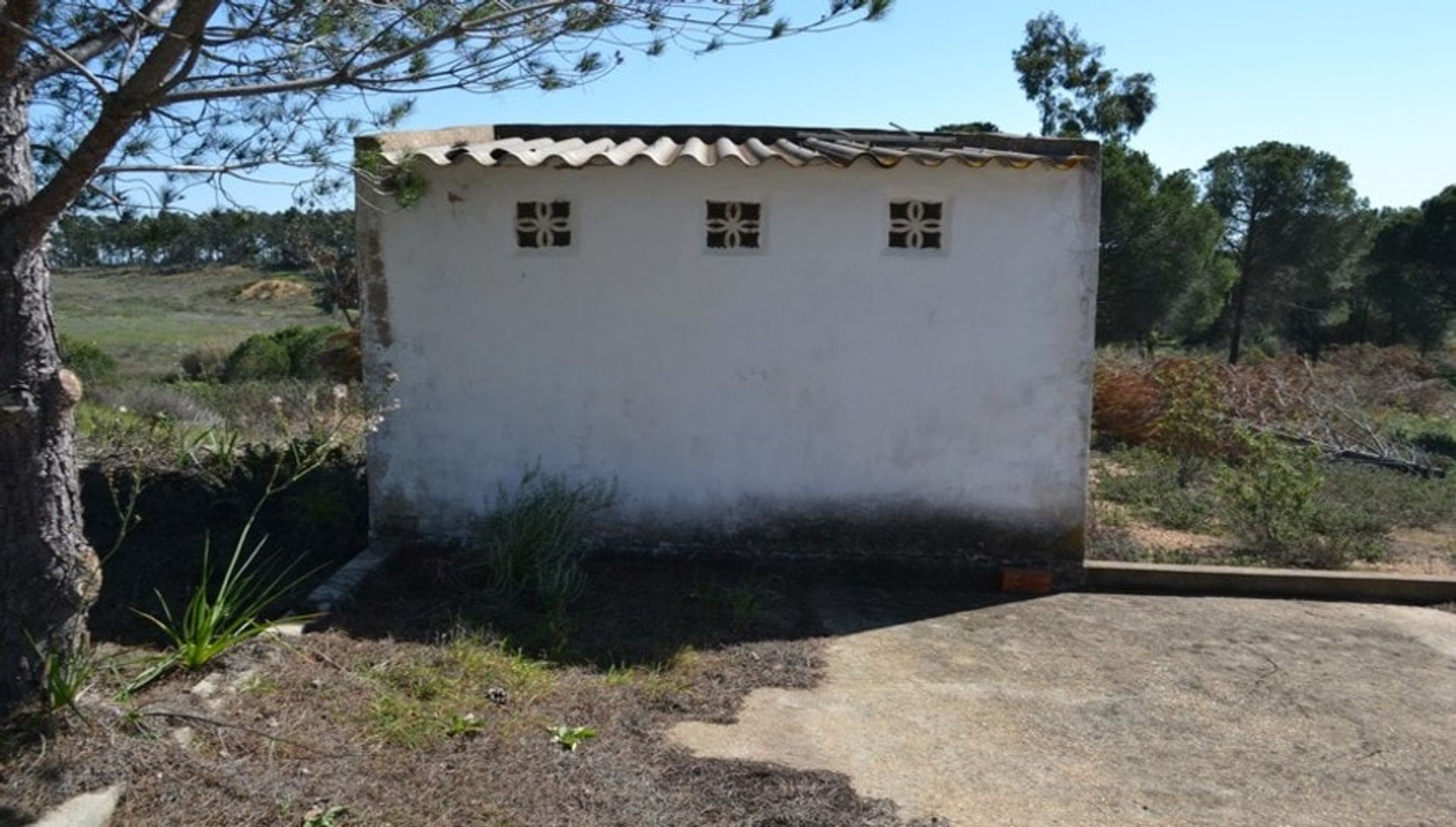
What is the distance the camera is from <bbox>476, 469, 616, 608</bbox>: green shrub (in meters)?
5.98

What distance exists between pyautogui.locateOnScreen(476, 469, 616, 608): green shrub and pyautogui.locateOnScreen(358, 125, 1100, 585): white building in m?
0.14

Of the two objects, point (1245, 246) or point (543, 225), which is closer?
point (543, 225)

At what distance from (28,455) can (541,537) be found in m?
2.79

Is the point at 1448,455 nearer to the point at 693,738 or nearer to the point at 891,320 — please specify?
the point at 891,320

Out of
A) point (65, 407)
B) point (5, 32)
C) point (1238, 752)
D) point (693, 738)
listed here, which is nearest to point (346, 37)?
point (5, 32)

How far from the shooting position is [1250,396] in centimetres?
1186

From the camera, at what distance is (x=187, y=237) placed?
4.06m

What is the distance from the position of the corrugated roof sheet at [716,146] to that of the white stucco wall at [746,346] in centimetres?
13

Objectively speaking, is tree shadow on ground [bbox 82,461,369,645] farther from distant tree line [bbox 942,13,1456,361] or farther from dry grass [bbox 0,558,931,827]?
distant tree line [bbox 942,13,1456,361]

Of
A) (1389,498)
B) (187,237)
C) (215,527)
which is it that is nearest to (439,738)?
(187,237)

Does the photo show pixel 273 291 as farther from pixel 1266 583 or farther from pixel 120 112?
pixel 120 112

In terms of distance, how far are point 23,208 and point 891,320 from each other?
4.38 metres

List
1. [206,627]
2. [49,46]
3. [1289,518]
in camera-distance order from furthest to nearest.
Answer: [1289,518] → [206,627] → [49,46]

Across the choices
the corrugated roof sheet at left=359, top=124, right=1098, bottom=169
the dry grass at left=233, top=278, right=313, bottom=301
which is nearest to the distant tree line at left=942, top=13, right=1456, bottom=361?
the corrugated roof sheet at left=359, top=124, right=1098, bottom=169
